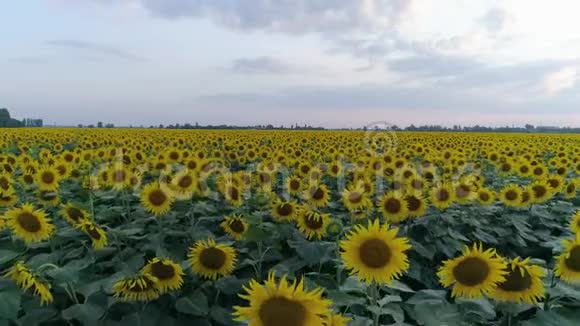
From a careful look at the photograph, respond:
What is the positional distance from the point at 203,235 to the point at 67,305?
4.62 feet

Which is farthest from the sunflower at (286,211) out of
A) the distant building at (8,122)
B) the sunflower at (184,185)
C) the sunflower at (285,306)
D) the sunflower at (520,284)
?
the distant building at (8,122)

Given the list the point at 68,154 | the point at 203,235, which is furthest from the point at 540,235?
the point at 68,154

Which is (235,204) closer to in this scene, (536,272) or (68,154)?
(536,272)

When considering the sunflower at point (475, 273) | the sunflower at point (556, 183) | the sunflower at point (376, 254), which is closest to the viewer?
the sunflower at point (475, 273)

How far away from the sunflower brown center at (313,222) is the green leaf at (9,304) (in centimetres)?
234

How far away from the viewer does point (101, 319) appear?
3.29 metres

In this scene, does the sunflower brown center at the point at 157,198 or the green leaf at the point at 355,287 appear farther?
the sunflower brown center at the point at 157,198

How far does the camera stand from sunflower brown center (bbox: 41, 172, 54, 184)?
6218 millimetres

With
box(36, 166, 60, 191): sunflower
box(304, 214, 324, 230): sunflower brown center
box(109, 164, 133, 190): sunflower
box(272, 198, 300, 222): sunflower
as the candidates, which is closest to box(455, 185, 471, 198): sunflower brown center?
box(272, 198, 300, 222): sunflower

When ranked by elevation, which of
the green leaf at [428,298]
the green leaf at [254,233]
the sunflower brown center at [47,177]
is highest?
the sunflower brown center at [47,177]

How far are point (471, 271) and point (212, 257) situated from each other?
1771mm

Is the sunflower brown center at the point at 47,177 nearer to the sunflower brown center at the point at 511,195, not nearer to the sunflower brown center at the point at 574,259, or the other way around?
the sunflower brown center at the point at 574,259

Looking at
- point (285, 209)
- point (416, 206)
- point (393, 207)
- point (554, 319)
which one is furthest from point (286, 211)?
point (554, 319)

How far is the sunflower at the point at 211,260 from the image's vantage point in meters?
3.41
